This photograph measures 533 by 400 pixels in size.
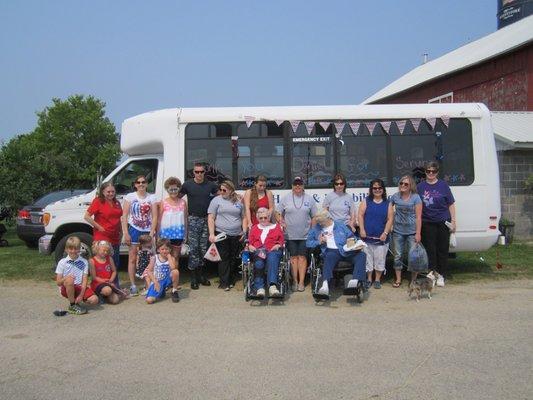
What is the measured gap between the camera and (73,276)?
21.3 feet

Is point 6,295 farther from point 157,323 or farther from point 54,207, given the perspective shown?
point 157,323

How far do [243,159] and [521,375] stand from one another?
207 inches

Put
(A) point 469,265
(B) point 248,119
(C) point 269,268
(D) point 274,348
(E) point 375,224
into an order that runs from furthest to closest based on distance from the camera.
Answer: (A) point 469,265, (B) point 248,119, (E) point 375,224, (C) point 269,268, (D) point 274,348

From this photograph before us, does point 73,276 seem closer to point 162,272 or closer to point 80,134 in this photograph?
point 162,272

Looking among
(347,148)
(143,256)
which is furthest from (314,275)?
(143,256)

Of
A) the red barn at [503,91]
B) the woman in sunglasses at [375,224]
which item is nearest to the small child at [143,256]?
the woman in sunglasses at [375,224]

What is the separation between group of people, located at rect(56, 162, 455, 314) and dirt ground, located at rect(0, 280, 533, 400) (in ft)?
1.85

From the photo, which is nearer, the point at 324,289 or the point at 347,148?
the point at 324,289

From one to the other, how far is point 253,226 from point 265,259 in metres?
0.61

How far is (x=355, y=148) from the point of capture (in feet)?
27.7

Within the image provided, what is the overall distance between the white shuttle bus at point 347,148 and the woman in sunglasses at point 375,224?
0.64 metres

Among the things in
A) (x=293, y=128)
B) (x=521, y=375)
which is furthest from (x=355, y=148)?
(x=521, y=375)

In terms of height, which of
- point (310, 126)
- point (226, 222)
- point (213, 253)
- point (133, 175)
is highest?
point (310, 126)

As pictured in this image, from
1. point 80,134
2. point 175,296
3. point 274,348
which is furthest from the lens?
point 80,134
